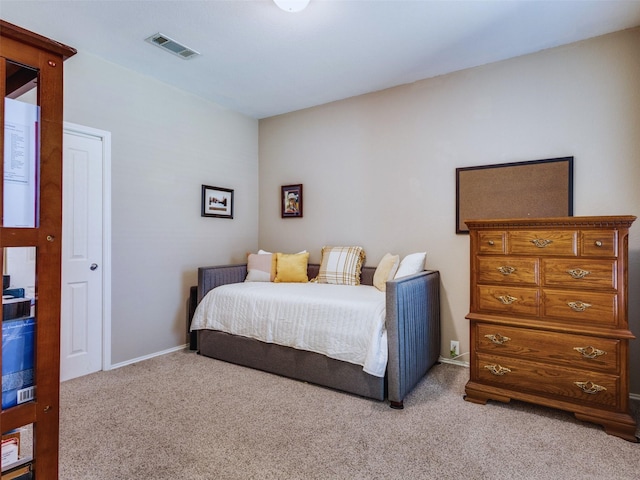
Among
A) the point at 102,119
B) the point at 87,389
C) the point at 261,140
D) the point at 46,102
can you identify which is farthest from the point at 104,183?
the point at 46,102

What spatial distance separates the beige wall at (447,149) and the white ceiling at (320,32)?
21 centimetres

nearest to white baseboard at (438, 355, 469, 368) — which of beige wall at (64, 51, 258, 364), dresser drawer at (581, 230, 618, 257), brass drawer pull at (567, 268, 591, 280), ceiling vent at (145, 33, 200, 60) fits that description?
brass drawer pull at (567, 268, 591, 280)

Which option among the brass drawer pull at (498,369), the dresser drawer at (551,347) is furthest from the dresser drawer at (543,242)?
the brass drawer pull at (498,369)

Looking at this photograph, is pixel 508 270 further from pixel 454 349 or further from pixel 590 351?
pixel 454 349

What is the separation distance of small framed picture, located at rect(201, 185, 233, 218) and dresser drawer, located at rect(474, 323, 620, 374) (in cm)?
281

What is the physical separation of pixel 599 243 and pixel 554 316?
1.64 feet

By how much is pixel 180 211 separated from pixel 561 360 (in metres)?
3.34

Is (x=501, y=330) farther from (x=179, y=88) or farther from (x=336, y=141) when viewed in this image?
(x=179, y=88)

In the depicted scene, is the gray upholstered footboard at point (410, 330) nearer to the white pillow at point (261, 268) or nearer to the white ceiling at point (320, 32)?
the white pillow at point (261, 268)

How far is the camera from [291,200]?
4.15 meters

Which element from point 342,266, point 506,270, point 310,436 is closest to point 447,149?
point 506,270

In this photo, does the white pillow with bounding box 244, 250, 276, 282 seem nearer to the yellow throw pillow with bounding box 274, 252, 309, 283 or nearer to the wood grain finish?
the yellow throw pillow with bounding box 274, 252, 309, 283

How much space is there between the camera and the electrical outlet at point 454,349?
3.10m

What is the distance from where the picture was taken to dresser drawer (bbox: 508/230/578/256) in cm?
213
